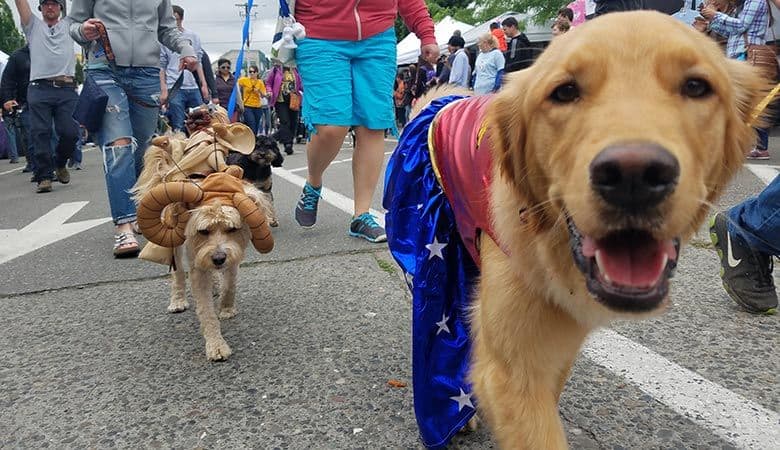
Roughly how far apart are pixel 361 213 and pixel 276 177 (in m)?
4.76

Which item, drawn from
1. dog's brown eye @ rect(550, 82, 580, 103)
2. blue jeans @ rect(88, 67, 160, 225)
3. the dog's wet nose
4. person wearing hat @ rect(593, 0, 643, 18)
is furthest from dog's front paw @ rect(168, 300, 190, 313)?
person wearing hat @ rect(593, 0, 643, 18)

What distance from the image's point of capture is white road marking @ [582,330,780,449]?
2051 millimetres

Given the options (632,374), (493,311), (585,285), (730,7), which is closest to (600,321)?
(585,285)

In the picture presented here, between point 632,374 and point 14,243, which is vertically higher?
point 632,374

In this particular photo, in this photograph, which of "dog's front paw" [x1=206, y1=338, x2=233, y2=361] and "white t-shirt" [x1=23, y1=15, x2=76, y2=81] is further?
"white t-shirt" [x1=23, y1=15, x2=76, y2=81]

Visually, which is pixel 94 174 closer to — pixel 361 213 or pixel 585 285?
pixel 361 213

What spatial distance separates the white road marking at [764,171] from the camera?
6.39 meters

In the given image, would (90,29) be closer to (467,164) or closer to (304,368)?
(304,368)

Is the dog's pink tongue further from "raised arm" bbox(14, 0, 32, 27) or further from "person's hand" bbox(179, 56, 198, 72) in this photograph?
"raised arm" bbox(14, 0, 32, 27)

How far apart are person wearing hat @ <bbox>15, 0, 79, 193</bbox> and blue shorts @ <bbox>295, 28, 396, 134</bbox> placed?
4589mm

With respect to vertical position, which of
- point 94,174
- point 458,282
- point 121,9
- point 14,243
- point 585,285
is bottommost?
point 94,174

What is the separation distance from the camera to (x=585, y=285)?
1.46 m

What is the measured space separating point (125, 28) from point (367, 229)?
239 centimetres

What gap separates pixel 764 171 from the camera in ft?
22.4
